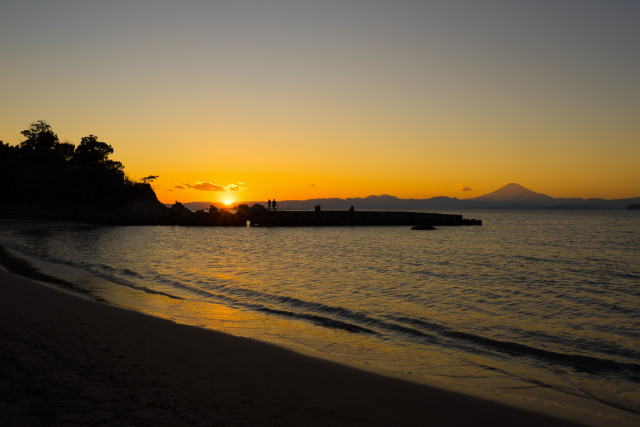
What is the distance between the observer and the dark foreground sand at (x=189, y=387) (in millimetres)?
5793

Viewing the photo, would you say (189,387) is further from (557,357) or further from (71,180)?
(71,180)

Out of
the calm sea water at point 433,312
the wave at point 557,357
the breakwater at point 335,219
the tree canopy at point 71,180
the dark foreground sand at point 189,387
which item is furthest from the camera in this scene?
the tree canopy at point 71,180

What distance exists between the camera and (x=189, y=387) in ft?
22.8

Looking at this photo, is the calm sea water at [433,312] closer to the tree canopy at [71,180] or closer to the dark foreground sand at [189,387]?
the dark foreground sand at [189,387]

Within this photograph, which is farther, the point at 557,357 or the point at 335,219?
the point at 335,219

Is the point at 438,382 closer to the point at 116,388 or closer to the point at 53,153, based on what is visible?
the point at 116,388

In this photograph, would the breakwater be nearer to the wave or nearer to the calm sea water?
the calm sea water

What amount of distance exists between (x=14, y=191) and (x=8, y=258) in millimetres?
99995

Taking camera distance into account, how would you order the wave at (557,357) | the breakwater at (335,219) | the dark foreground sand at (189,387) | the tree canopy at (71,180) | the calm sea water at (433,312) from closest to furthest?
the dark foreground sand at (189,387), the calm sea water at (433,312), the wave at (557,357), the breakwater at (335,219), the tree canopy at (71,180)

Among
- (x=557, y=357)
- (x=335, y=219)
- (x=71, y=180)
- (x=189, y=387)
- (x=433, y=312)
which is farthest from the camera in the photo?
(x=71, y=180)

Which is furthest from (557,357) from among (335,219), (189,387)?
(335,219)

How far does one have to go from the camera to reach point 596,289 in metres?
20.9

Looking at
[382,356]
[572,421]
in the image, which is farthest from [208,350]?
[572,421]

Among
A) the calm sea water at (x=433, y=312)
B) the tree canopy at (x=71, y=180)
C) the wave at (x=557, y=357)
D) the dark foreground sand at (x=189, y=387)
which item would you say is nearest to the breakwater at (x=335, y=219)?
the tree canopy at (x=71, y=180)
